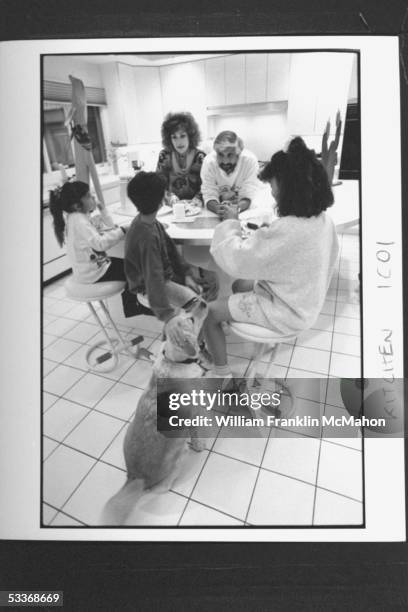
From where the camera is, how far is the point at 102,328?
1.16 m

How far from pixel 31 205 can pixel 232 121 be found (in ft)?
1.92

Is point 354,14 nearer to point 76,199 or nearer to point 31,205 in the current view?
point 76,199

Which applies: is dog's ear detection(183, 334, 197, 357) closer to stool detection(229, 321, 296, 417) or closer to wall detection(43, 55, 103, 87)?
stool detection(229, 321, 296, 417)

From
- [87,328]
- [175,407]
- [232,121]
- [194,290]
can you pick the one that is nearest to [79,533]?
[175,407]

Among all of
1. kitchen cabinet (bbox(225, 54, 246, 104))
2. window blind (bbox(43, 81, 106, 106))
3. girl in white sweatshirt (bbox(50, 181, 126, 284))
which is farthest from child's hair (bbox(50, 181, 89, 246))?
kitchen cabinet (bbox(225, 54, 246, 104))

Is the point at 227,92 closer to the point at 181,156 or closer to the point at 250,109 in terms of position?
the point at 250,109

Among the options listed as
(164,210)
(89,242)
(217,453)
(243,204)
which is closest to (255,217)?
(243,204)

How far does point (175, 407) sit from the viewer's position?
3.41 ft

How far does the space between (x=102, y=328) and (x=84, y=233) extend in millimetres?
305

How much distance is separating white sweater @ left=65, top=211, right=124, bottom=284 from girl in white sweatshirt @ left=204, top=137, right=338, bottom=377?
295 millimetres

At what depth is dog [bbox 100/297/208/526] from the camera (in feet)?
3.42

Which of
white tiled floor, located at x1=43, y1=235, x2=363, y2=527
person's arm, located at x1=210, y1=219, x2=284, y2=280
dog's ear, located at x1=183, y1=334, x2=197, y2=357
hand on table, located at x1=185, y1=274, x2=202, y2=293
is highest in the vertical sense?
person's arm, located at x1=210, y1=219, x2=284, y2=280

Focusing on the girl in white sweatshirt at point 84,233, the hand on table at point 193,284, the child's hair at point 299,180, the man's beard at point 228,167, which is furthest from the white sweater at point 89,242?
the child's hair at point 299,180

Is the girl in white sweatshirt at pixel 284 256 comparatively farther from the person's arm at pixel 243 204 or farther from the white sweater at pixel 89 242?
the white sweater at pixel 89 242
